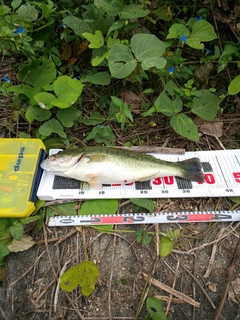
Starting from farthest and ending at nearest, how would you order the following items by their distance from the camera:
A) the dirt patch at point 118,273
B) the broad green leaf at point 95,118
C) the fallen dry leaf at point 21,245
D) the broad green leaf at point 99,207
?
the broad green leaf at point 95,118 < the broad green leaf at point 99,207 < the fallen dry leaf at point 21,245 < the dirt patch at point 118,273

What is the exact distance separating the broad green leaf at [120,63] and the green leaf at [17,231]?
1973mm

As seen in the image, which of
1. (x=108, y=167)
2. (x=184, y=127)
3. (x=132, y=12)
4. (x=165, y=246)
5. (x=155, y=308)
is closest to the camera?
(x=155, y=308)

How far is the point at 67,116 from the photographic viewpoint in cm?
326

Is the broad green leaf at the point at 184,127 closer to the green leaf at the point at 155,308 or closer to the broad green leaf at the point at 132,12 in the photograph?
the broad green leaf at the point at 132,12

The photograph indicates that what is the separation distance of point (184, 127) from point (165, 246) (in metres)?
1.51

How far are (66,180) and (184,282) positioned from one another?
183 centimetres

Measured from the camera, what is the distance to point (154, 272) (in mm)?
2617

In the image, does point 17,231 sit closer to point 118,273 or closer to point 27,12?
point 118,273

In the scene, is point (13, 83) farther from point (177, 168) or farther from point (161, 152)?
point (177, 168)

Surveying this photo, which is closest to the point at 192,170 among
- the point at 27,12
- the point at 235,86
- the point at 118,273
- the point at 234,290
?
the point at 235,86

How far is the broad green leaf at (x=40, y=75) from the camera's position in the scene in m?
3.28

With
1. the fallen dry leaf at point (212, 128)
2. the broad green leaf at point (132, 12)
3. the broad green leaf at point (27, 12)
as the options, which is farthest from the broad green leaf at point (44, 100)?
the fallen dry leaf at point (212, 128)

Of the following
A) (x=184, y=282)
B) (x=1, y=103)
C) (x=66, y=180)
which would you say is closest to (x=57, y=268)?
(x=66, y=180)

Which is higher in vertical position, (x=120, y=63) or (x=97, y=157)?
(x=120, y=63)
